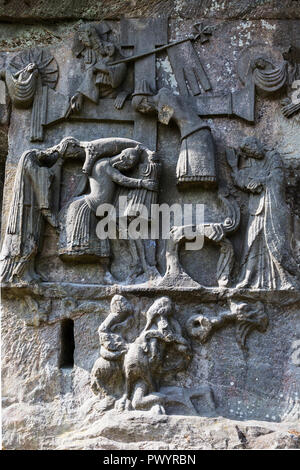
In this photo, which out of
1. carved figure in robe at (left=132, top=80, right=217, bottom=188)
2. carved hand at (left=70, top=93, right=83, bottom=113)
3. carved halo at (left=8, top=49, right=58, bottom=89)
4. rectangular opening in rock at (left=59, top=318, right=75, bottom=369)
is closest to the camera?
rectangular opening in rock at (left=59, top=318, right=75, bottom=369)

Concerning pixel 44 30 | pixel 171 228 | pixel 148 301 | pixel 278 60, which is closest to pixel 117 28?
pixel 44 30

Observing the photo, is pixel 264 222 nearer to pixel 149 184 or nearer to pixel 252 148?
pixel 252 148

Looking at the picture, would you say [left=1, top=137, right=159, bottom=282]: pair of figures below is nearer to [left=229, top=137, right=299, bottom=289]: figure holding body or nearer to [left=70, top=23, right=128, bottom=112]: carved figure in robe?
[left=70, top=23, right=128, bottom=112]: carved figure in robe

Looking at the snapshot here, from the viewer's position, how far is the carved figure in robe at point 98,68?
629cm

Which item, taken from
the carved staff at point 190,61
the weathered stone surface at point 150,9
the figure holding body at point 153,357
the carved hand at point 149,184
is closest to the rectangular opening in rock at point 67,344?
the figure holding body at point 153,357

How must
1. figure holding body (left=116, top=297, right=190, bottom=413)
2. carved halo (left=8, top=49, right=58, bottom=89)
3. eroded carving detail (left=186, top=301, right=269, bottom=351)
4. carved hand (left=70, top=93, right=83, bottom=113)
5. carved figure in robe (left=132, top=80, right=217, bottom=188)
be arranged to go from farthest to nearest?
1. carved halo (left=8, top=49, right=58, bottom=89)
2. carved hand (left=70, top=93, right=83, bottom=113)
3. carved figure in robe (left=132, top=80, right=217, bottom=188)
4. eroded carving detail (left=186, top=301, right=269, bottom=351)
5. figure holding body (left=116, top=297, right=190, bottom=413)

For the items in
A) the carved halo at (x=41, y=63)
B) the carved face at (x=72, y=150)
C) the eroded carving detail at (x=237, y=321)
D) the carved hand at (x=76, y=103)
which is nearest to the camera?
the eroded carving detail at (x=237, y=321)

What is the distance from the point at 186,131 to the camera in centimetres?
607

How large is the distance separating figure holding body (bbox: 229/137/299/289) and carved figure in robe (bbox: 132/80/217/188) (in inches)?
10.8

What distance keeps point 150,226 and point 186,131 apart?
2.74 ft

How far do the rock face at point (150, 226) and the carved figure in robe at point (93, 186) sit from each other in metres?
0.01

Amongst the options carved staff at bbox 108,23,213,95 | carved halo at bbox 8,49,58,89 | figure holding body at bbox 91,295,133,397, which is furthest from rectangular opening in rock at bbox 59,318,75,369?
carved staff at bbox 108,23,213,95

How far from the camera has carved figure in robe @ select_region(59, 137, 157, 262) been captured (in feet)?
19.1

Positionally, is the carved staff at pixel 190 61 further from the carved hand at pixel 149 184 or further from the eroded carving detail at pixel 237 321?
the eroded carving detail at pixel 237 321
